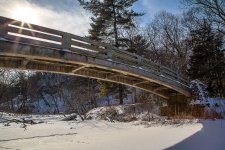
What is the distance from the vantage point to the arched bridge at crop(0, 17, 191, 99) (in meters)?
10.4

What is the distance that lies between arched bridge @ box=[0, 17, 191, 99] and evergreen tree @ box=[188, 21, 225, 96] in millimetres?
10541

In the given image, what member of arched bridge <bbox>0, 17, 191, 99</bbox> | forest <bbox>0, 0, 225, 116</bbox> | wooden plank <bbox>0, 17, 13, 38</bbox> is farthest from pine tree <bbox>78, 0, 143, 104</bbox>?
wooden plank <bbox>0, 17, 13, 38</bbox>

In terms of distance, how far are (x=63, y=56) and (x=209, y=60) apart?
22.5 m

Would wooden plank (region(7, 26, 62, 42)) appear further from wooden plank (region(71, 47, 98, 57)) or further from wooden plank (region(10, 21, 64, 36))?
wooden plank (region(71, 47, 98, 57))

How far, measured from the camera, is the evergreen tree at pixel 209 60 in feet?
97.7

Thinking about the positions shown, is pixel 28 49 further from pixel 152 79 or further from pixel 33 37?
pixel 152 79

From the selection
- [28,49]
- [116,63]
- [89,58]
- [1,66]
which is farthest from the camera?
[116,63]

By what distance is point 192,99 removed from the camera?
861 inches

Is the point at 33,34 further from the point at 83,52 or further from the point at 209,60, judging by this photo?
the point at 209,60

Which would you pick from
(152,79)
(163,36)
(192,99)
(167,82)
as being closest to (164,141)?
(152,79)

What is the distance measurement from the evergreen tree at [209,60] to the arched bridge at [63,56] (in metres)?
10.5

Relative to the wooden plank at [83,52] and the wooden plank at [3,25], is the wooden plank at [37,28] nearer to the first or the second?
the wooden plank at [3,25]

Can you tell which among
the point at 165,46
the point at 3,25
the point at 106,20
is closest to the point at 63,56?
the point at 3,25

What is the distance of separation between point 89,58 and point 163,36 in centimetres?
3276
